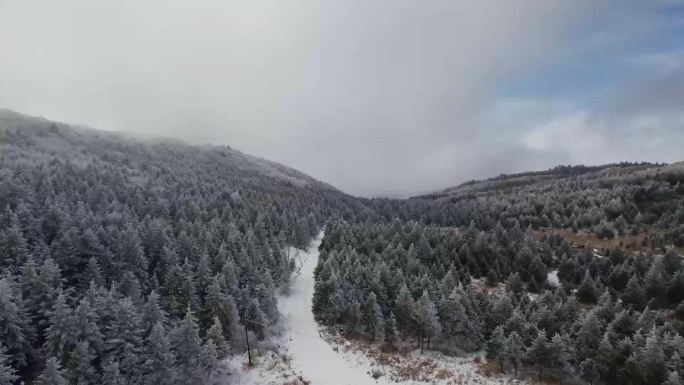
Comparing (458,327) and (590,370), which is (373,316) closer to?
(458,327)

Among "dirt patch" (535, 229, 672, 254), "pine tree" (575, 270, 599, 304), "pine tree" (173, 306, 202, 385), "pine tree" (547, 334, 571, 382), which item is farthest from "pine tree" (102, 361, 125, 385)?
"dirt patch" (535, 229, 672, 254)

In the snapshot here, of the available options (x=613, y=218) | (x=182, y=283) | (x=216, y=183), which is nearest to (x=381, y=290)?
(x=182, y=283)

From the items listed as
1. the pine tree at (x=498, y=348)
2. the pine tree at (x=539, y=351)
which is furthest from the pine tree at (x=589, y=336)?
the pine tree at (x=498, y=348)

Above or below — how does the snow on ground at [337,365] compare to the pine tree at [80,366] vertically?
below

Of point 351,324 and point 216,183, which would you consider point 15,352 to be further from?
point 216,183

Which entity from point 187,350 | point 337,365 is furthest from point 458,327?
point 187,350

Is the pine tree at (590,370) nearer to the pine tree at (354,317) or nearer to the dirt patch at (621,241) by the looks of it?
the pine tree at (354,317)

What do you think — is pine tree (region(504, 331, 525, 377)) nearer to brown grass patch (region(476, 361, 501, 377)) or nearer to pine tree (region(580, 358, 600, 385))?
brown grass patch (region(476, 361, 501, 377))
